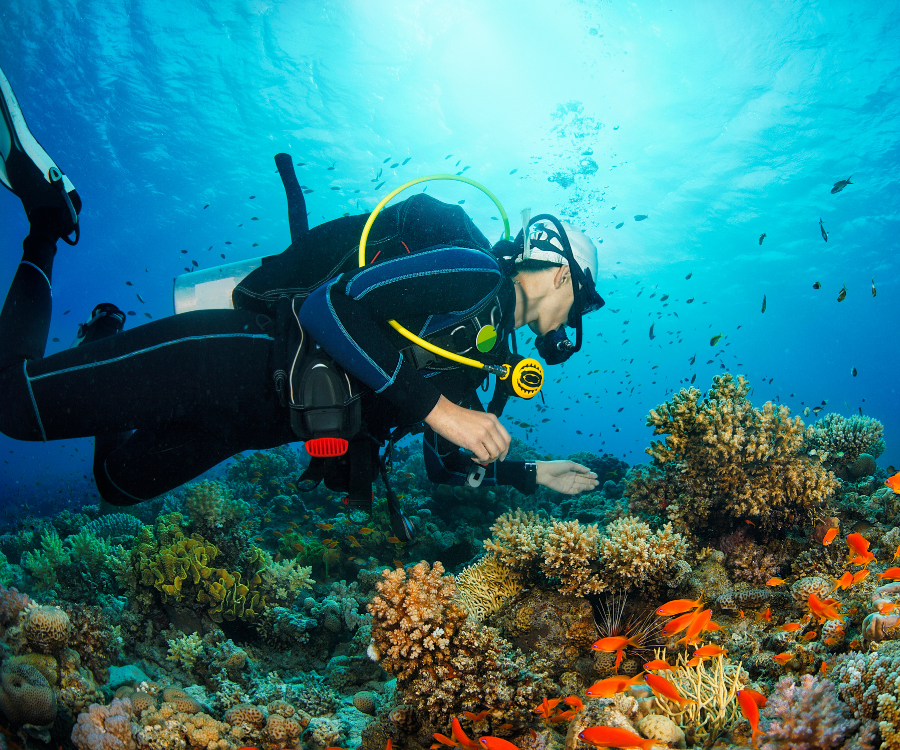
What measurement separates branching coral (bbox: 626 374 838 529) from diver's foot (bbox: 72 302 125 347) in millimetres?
5543

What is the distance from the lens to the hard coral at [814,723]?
178 centimetres

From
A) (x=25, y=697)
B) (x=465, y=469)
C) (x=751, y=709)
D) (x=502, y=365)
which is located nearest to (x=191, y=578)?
(x=25, y=697)

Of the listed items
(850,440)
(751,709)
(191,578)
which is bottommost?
(191,578)

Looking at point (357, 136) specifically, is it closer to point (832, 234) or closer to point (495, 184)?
point (495, 184)

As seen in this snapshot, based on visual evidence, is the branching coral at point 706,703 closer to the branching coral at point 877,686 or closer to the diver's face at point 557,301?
the branching coral at point 877,686

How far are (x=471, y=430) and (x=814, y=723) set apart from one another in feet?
6.94

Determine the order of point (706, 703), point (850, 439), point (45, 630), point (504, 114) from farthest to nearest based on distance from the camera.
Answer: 1. point (504, 114)
2. point (850, 439)
3. point (45, 630)
4. point (706, 703)

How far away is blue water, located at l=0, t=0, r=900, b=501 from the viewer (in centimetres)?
1870

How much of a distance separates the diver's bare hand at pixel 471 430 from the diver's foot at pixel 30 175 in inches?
129

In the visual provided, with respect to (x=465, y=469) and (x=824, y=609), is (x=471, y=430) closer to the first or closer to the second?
(x=465, y=469)

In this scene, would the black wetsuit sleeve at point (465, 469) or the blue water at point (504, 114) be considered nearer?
the black wetsuit sleeve at point (465, 469)

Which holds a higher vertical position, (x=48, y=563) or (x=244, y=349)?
(x=244, y=349)

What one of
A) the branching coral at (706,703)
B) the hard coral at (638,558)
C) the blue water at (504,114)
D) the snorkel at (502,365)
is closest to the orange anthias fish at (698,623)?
the branching coral at (706,703)

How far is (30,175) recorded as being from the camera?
332 centimetres
